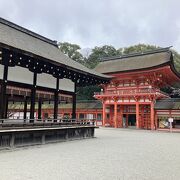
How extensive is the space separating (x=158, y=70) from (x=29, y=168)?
23.6 meters

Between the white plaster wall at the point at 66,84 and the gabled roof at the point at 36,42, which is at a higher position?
the gabled roof at the point at 36,42

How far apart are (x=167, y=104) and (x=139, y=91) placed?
148 inches

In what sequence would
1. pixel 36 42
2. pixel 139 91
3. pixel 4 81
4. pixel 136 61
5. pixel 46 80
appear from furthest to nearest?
pixel 136 61 < pixel 139 91 < pixel 36 42 < pixel 46 80 < pixel 4 81

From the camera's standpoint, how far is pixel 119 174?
22.3ft

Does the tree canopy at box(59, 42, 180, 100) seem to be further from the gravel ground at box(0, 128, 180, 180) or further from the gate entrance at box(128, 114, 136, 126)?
the gravel ground at box(0, 128, 180, 180)

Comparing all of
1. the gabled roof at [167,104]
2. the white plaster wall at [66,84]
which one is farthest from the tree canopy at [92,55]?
the white plaster wall at [66,84]

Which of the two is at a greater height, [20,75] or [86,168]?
[20,75]

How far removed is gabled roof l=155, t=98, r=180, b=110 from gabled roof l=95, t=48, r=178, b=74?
16.2 ft

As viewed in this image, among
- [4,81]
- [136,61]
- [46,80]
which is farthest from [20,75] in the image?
[136,61]

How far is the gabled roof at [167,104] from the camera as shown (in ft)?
92.6

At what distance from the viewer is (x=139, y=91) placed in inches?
1166

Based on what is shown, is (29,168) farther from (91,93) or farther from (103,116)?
(91,93)

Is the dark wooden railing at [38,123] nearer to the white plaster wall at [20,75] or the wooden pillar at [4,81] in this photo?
the wooden pillar at [4,81]

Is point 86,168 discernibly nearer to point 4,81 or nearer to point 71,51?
point 4,81
